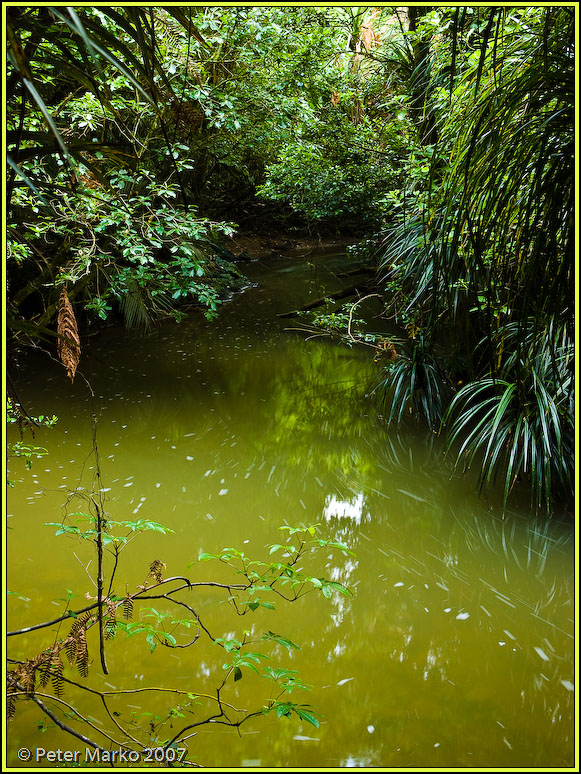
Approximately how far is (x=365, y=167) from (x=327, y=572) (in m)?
4.37

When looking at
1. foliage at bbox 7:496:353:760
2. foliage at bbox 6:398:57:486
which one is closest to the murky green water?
foliage at bbox 7:496:353:760

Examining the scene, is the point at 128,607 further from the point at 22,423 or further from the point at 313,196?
the point at 313,196

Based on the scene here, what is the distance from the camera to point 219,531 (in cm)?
275

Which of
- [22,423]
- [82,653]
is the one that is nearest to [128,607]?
[82,653]

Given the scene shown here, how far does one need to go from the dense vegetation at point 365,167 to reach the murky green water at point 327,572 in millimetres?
410

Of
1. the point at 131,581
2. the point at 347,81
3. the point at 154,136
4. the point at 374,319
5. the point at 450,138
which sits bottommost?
the point at 131,581

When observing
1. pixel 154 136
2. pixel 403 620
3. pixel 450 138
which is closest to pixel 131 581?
pixel 403 620

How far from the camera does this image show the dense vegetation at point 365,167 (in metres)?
1.02

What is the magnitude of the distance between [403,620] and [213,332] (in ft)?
16.0

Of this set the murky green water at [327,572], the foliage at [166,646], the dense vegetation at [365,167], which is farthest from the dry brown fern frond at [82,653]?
the dense vegetation at [365,167]

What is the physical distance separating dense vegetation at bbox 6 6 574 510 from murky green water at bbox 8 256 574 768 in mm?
410

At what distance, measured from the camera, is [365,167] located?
5734 millimetres

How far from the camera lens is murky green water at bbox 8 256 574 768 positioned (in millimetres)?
1620

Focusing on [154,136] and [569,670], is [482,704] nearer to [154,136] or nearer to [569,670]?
[569,670]
